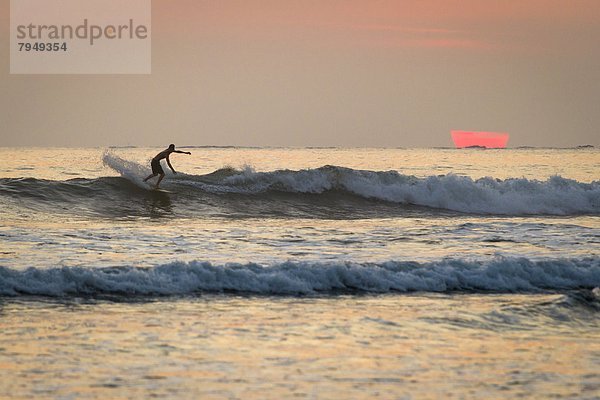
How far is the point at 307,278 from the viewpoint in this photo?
A: 1380cm

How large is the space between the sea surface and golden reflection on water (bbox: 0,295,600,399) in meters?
0.03

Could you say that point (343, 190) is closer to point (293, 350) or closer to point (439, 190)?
point (439, 190)

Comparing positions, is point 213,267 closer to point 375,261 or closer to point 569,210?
point 375,261

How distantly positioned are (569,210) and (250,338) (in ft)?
81.6

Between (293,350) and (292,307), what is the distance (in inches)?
106

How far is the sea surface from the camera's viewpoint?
819cm

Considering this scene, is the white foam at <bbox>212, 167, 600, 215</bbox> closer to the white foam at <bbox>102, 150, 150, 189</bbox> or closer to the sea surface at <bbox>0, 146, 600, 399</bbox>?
the white foam at <bbox>102, 150, 150, 189</bbox>

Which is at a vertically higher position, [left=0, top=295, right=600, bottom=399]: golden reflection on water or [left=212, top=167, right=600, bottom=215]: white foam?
[left=212, top=167, right=600, bottom=215]: white foam

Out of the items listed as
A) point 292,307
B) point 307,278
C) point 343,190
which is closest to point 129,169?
point 343,190

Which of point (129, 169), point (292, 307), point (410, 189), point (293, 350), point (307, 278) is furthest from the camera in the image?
point (410, 189)

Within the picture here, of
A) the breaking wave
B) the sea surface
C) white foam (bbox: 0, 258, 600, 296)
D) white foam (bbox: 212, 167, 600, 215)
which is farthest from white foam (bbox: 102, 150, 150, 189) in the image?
white foam (bbox: 0, 258, 600, 296)

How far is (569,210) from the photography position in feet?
106

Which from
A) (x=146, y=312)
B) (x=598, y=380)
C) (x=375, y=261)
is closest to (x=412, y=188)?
(x=375, y=261)

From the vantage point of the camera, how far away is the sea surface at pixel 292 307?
322 inches
